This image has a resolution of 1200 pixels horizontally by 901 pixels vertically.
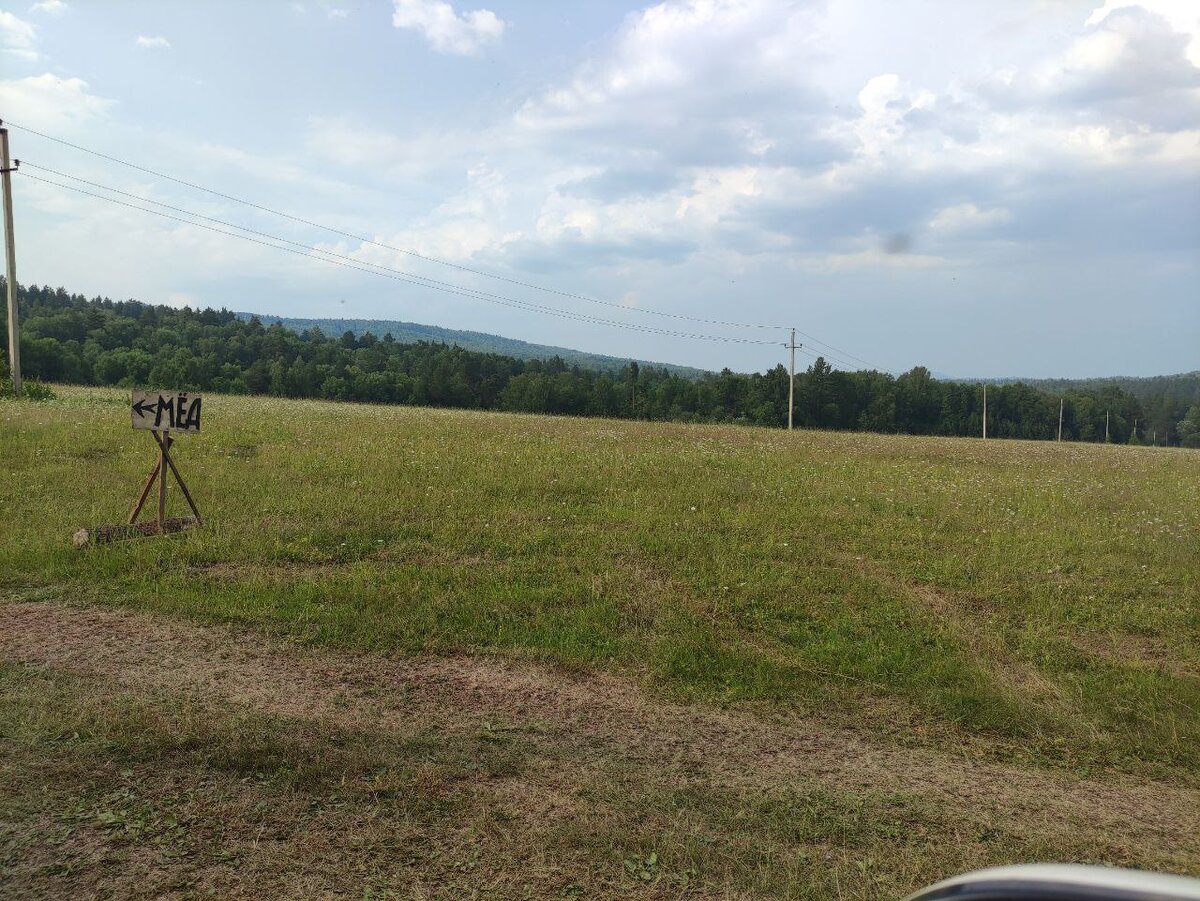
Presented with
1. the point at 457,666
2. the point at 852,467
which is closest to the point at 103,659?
the point at 457,666

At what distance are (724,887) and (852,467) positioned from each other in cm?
1468

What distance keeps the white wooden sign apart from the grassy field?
4.54ft

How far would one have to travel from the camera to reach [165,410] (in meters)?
9.98

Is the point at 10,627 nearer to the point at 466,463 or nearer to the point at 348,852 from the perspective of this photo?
the point at 348,852

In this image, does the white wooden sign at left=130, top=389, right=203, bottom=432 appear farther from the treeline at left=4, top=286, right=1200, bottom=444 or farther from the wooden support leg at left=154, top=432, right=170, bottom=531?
the treeline at left=4, top=286, right=1200, bottom=444

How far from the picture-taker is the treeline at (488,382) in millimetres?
55531

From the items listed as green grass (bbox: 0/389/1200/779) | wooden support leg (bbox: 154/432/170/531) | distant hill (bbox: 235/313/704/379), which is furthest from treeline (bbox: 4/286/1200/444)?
wooden support leg (bbox: 154/432/170/531)

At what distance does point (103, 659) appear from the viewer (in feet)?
20.9

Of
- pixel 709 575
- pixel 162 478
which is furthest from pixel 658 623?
pixel 162 478

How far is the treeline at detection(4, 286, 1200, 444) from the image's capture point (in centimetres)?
5553

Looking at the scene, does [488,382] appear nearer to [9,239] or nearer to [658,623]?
[9,239]

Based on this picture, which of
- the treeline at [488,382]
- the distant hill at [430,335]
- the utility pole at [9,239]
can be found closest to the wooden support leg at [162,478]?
the utility pole at [9,239]

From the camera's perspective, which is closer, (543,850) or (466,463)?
(543,850)

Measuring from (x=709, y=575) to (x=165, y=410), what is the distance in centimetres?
713
